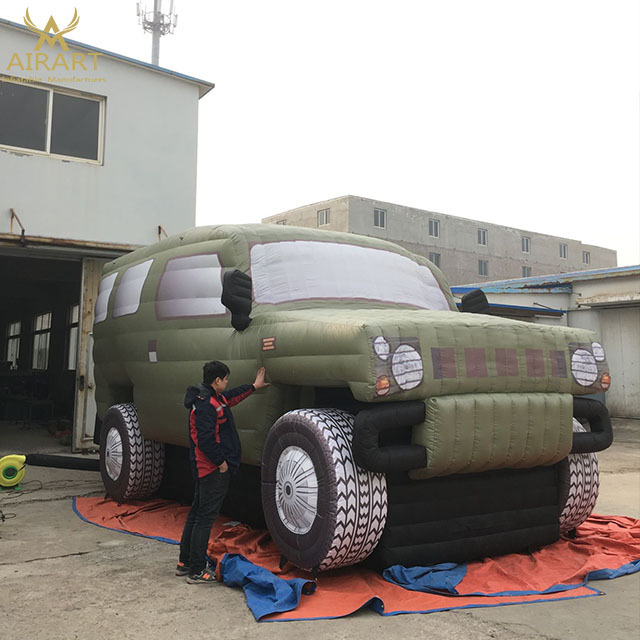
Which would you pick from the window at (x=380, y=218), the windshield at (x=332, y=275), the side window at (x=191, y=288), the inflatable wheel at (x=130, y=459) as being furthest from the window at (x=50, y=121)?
the window at (x=380, y=218)

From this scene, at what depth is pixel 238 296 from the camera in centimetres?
423

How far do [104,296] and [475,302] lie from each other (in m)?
3.52

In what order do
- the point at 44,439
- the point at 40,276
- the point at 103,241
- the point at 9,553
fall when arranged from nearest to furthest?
the point at 9,553 < the point at 103,241 < the point at 44,439 < the point at 40,276

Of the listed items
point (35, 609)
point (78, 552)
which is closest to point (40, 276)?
point (78, 552)

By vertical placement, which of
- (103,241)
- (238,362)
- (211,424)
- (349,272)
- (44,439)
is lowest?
(44,439)

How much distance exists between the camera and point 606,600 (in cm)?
→ 354

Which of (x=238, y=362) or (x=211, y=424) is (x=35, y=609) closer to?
(x=211, y=424)

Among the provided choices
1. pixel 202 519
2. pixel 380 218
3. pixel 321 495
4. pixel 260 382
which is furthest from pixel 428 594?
pixel 380 218

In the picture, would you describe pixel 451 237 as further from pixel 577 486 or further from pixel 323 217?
pixel 577 486

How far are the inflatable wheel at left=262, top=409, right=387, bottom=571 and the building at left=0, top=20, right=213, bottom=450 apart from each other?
639 centimetres

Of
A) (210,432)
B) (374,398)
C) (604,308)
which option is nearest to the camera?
(374,398)

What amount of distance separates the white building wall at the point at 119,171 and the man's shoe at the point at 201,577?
7.28m

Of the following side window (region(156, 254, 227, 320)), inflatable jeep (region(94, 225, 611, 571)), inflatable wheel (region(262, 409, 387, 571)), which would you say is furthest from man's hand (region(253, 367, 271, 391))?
side window (region(156, 254, 227, 320))

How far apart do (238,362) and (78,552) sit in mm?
1631
